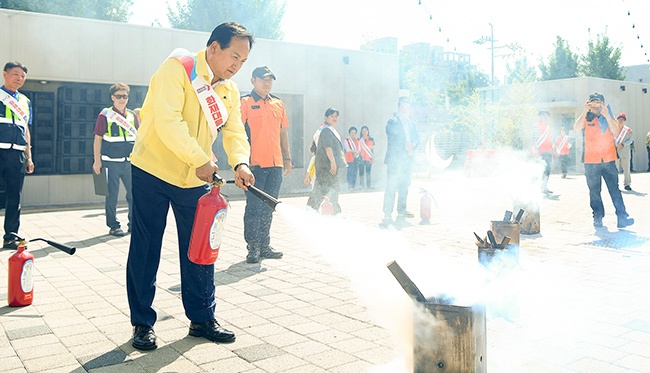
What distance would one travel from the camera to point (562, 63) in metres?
52.8

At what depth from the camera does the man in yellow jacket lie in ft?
11.9

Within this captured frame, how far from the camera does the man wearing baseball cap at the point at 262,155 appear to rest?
6.56 m

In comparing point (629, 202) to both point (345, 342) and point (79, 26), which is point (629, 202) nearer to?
point (345, 342)

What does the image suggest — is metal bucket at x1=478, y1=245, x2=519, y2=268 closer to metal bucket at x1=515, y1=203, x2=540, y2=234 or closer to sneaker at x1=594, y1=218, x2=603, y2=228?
metal bucket at x1=515, y1=203, x2=540, y2=234

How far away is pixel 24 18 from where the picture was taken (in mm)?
14008

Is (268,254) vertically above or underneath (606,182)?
underneath

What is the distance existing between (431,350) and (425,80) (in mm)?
58884

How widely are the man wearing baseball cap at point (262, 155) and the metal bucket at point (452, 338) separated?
394 centimetres

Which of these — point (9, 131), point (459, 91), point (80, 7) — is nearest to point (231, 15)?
point (80, 7)

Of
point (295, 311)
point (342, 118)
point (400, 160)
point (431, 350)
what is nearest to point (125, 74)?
point (342, 118)

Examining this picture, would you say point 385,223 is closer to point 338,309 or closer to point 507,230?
point 507,230

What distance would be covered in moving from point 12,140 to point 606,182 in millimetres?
8808

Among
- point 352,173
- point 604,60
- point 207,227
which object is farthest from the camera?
point 604,60

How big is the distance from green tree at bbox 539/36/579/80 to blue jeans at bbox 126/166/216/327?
5485cm
